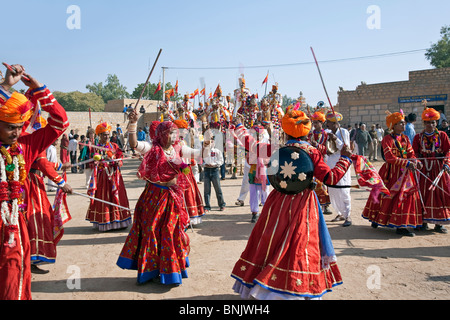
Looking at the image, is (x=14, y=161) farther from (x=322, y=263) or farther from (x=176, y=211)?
(x=322, y=263)

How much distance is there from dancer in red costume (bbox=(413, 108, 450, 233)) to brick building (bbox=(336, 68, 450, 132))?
19213 mm

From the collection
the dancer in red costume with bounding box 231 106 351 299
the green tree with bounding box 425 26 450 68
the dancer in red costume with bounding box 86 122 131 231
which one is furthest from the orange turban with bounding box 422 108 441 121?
the green tree with bounding box 425 26 450 68

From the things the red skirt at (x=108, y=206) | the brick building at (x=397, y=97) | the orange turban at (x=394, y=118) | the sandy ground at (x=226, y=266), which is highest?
the brick building at (x=397, y=97)

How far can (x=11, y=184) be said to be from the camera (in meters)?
2.97

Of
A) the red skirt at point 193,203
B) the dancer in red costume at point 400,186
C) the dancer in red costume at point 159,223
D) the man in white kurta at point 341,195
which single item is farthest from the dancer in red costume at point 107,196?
the dancer in red costume at point 400,186

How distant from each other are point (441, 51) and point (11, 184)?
53.0 meters

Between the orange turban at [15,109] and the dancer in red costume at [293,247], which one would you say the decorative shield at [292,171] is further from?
the orange turban at [15,109]

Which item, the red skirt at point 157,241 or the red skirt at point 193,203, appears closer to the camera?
the red skirt at point 157,241

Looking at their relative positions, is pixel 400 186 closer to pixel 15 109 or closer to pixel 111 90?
pixel 15 109

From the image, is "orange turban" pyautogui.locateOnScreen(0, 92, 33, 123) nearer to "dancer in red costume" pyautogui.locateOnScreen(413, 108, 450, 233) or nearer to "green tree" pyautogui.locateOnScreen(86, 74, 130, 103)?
"dancer in red costume" pyautogui.locateOnScreen(413, 108, 450, 233)

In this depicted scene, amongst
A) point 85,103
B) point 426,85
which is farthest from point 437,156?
point 85,103

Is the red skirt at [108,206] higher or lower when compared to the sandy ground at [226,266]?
higher

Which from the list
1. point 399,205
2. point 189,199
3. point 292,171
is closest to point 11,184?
point 292,171

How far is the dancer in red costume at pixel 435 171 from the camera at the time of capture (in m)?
6.54
